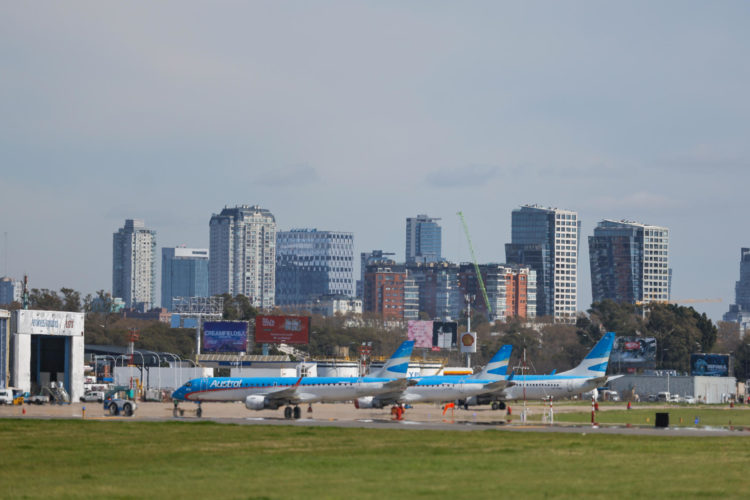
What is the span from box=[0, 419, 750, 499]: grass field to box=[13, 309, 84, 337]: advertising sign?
47029mm

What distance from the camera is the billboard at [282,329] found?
179375 millimetres

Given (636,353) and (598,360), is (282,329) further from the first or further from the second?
(598,360)

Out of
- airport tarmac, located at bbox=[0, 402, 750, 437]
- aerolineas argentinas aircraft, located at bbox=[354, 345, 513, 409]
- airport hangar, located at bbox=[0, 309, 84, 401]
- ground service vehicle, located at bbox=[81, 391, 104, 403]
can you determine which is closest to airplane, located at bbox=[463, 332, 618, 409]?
airport tarmac, located at bbox=[0, 402, 750, 437]

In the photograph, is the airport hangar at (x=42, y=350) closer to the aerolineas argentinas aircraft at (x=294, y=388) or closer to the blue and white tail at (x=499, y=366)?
the aerolineas argentinas aircraft at (x=294, y=388)

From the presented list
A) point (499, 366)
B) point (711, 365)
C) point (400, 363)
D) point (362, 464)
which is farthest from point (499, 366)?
point (711, 365)

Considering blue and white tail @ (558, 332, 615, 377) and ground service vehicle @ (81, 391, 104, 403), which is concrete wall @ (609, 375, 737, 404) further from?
ground service vehicle @ (81, 391, 104, 403)

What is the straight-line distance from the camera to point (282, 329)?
593 ft

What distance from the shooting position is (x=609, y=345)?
4181 inches

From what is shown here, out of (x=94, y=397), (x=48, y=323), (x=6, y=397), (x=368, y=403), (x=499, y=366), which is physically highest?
(x=48, y=323)

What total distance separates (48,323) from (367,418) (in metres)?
40.8

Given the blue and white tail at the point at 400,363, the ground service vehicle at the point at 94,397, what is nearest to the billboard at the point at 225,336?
the ground service vehicle at the point at 94,397

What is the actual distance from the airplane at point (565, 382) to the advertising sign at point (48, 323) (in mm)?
37759

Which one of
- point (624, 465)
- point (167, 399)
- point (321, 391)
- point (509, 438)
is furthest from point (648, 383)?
point (624, 465)

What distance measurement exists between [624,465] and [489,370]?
2521 inches
